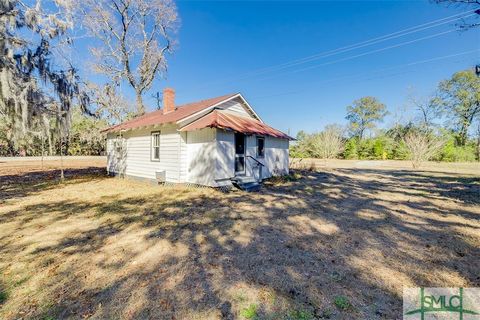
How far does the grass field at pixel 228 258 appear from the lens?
265 centimetres

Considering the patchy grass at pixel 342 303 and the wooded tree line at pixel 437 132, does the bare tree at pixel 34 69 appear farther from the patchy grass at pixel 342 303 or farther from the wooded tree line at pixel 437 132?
the wooded tree line at pixel 437 132

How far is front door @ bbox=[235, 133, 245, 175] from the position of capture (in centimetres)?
1101

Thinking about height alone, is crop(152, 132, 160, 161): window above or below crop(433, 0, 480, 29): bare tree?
below

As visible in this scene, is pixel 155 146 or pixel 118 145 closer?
pixel 155 146

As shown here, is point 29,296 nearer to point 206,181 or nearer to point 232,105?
point 206,181

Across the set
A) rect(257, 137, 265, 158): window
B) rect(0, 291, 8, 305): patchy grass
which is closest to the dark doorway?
rect(257, 137, 265, 158): window

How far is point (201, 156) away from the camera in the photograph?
9.98 m

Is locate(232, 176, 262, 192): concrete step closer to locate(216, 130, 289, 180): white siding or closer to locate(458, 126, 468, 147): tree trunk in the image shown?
locate(216, 130, 289, 180): white siding

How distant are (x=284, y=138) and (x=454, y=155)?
30.0 m

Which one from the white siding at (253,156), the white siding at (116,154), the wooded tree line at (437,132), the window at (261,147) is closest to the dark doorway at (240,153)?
the white siding at (253,156)

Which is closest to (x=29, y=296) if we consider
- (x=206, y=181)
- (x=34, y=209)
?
(x=34, y=209)

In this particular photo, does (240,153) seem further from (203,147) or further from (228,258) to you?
(228,258)

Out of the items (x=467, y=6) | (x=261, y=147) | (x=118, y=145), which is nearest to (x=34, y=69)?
(x=118, y=145)

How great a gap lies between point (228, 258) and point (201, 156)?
6.61 m
